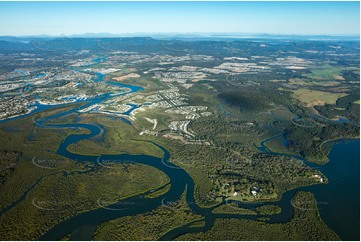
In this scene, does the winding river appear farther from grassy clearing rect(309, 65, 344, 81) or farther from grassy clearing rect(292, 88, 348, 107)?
grassy clearing rect(309, 65, 344, 81)

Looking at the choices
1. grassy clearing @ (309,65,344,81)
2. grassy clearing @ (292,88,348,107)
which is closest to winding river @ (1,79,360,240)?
grassy clearing @ (292,88,348,107)

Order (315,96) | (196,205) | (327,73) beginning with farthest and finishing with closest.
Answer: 1. (327,73)
2. (315,96)
3. (196,205)

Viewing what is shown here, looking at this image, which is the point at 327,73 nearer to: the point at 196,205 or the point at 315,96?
the point at 315,96

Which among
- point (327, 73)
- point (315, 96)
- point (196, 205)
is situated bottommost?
point (196, 205)

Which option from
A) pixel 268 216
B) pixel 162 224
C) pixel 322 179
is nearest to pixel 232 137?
pixel 322 179

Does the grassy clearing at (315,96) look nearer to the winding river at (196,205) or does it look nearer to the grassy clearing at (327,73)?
the grassy clearing at (327,73)

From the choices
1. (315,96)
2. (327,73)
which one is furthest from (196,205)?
(327,73)

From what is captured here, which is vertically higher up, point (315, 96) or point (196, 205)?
point (315, 96)

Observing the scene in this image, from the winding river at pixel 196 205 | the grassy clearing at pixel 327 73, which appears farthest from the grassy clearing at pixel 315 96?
the winding river at pixel 196 205

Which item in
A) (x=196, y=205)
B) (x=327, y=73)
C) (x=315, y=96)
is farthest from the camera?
(x=327, y=73)
